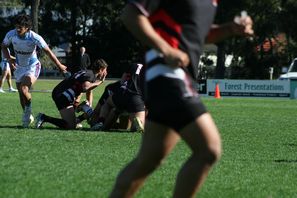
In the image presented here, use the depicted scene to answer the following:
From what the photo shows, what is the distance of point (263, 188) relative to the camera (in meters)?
6.76

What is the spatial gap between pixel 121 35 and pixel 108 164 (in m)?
54.4

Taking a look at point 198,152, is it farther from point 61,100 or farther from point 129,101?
point 61,100

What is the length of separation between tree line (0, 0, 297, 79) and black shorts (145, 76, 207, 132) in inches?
2051

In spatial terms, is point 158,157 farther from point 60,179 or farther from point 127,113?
point 127,113

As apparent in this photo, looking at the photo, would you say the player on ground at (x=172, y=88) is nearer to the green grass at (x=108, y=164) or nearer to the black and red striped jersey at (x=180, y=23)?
the black and red striped jersey at (x=180, y=23)

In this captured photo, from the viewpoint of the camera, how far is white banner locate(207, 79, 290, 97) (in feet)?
100

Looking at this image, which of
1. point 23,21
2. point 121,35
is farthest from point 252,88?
point 121,35

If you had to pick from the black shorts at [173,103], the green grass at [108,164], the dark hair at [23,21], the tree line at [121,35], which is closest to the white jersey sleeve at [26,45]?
the dark hair at [23,21]

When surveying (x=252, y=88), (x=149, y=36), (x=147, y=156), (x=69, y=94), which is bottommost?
(x=252, y=88)

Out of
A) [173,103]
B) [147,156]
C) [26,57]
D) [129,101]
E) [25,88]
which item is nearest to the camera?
[173,103]

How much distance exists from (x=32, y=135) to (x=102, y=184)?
14.6ft

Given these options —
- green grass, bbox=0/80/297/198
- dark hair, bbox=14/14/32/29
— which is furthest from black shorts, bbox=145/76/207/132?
dark hair, bbox=14/14/32/29

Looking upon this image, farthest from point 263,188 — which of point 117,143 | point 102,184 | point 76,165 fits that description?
point 117,143

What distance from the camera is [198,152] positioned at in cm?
436
